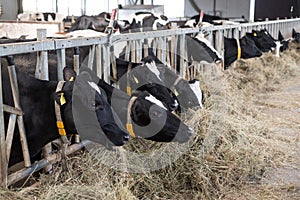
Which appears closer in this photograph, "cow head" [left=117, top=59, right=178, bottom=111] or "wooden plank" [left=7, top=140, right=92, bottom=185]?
"wooden plank" [left=7, top=140, right=92, bottom=185]

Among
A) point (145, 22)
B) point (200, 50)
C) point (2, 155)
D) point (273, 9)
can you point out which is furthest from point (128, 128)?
point (273, 9)

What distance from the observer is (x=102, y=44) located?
4.65 m

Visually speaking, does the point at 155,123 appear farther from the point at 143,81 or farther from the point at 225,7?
the point at 225,7

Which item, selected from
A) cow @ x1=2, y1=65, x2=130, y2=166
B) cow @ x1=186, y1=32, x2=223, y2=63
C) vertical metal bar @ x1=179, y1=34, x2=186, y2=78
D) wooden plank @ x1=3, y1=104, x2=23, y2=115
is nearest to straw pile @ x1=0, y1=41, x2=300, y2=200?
cow @ x1=2, y1=65, x2=130, y2=166

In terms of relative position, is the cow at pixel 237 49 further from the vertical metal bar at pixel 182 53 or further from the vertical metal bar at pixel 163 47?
the vertical metal bar at pixel 163 47

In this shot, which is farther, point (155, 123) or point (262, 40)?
point (262, 40)

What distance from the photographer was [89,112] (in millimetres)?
3289

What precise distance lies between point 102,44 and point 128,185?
1671mm

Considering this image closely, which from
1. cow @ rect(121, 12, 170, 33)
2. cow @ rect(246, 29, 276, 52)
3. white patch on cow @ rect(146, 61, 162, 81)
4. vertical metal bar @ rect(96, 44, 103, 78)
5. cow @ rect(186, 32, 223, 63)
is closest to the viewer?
vertical metal bar @ rect(96, 44, 103, 78)

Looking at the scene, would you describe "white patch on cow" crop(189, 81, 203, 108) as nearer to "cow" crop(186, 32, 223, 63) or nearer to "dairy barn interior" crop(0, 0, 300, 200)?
"dairy barn interior" crop(0, 0, 300, 200)

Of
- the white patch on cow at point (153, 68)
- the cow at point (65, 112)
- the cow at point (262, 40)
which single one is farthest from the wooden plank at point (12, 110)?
the cow at point (262, 40)

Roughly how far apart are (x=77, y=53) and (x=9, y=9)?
12.4 m

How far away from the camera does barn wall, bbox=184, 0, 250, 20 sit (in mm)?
19812

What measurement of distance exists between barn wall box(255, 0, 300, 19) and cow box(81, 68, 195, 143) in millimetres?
22105
